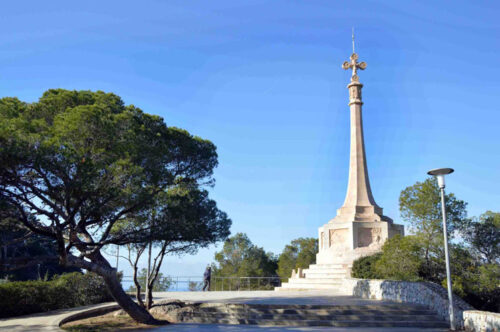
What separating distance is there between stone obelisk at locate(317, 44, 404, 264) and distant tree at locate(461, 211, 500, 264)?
5.94 metres

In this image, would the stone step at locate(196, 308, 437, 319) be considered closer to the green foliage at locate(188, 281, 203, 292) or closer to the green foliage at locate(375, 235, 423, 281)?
the green foliage at locate(375, 235, 423, 281)

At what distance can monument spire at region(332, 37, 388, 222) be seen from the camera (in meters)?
25.2

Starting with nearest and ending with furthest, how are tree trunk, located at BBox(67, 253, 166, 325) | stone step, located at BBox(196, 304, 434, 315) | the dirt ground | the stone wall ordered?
the stone wall, tree trunk, located at BBox(67, 253, 166, 325), the dirt ground, stone step, located at BBox(196, 304, 434, 315)

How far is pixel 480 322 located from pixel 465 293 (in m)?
7.17

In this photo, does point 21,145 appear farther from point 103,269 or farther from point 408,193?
point 408,193

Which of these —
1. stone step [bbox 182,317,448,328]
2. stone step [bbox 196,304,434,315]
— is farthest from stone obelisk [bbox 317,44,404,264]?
stone step [bbox 182,317,448,328]

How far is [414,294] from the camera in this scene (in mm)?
13031

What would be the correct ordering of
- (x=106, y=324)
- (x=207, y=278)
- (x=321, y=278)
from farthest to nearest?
(x=207, y=278), (x=321, y=278), (x=106, y=324)

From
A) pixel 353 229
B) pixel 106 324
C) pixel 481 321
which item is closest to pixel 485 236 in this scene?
pixel 353 229

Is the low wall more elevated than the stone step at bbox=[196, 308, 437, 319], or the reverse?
the low wall

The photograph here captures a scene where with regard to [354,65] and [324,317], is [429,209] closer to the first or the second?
[324,317]

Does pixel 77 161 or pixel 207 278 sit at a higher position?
pixel 77 161

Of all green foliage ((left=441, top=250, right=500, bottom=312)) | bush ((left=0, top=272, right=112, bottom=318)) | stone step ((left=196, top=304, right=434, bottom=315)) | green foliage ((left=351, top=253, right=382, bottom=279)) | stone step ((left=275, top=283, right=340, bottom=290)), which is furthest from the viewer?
stone step ((left=275, top=283, right=340, bottom=290))

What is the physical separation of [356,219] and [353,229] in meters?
0.84
